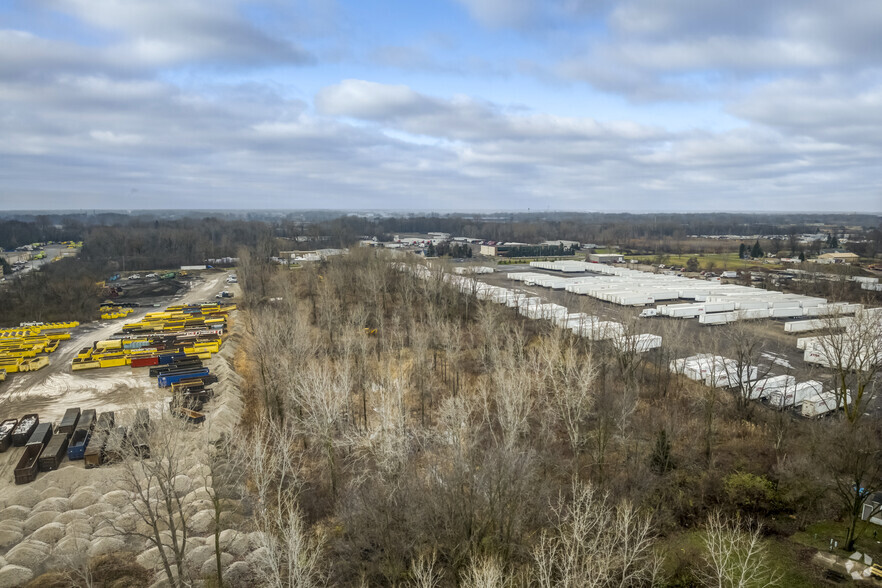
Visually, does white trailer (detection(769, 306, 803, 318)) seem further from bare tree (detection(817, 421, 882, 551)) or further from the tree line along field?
bare tree (detection(817, 421, 882, 551))

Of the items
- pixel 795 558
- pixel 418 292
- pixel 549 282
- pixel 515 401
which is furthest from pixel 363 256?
pixel 795 558

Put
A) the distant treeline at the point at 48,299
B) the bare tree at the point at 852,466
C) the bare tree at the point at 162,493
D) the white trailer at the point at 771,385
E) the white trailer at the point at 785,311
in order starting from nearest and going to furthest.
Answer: the bare tree at the point at 162,493 → the bare tree at the point at 852,466 → the white trailer at the point at 771,385 → the white trailer at the point at 785,311 → the distant treeline at the point at 48,299

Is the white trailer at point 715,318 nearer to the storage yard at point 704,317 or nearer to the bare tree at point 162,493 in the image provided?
the storage yard at point 704,317

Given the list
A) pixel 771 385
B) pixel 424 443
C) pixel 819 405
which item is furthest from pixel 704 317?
pixel 424 443

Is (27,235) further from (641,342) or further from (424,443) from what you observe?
(641,342)

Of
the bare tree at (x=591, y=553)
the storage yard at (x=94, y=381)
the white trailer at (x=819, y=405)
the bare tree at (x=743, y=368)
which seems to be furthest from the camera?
the white trailer at (x=819, y=405)

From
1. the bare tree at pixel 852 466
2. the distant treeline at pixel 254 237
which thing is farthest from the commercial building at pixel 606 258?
the bare tree at pixel 852 466

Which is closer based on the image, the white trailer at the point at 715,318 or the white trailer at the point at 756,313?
the white trailer at the point at 756,313
